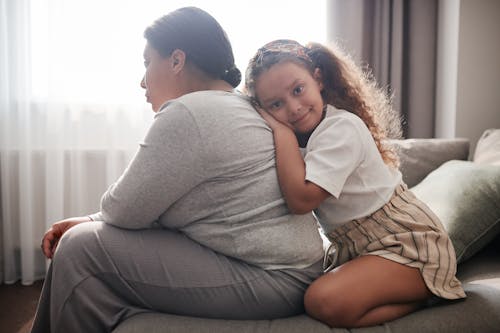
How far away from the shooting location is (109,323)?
100 cm

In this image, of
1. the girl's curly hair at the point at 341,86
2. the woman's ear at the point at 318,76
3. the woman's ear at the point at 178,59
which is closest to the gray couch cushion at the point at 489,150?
the girl's curly hair at the point at 341,86

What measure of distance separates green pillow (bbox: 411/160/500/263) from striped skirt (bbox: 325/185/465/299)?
0.83ft

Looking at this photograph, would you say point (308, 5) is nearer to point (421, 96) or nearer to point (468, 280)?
point (421, 96)

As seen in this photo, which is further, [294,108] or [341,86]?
[341,86]

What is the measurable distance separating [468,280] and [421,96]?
5.27ft

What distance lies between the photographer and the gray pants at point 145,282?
99 centimetres

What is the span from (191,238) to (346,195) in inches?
15.9

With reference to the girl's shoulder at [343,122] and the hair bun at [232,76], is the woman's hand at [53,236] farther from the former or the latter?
the girl's shoulder at [343,122]

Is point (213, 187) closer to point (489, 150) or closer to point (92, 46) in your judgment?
point (489, 150)

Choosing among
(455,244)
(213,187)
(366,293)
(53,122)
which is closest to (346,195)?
(366,293)

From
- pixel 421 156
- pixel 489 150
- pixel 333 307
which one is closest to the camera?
pixel 333 307

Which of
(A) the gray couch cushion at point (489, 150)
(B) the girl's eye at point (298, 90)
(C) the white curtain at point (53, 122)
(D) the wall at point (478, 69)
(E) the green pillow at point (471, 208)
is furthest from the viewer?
(C) the white curtain at point (53, 122)

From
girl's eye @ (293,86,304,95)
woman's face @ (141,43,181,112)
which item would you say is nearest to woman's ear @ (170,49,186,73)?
woman's face @ (141,43,181,112)

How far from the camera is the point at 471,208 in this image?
1391mm
